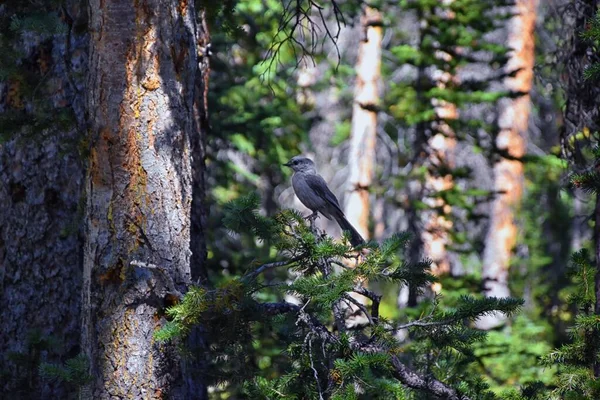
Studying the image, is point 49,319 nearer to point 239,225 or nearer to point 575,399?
point 239,225

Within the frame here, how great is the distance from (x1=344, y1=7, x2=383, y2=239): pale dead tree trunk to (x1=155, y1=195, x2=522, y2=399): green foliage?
10.3 meters

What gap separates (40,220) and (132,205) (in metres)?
1.83

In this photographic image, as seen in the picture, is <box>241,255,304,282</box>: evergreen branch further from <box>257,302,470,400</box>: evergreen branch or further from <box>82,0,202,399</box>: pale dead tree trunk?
<box>82,0,202,399</box>: pale dead tree trunk

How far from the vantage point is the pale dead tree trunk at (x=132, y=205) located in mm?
5172

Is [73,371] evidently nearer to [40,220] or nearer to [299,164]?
[40,220]

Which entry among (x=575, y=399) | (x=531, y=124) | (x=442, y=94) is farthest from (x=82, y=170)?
(x=531, y=124)

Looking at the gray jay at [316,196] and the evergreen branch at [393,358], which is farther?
the gray jay at [316,196]

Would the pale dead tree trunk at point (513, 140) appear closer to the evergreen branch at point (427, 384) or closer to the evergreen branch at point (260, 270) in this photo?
the evergreen branch at point (427, 384)

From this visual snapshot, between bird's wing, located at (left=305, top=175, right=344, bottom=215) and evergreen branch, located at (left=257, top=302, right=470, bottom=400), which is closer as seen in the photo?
evergreen branch, located at (left=257, top=302, right=470, bottom=400)

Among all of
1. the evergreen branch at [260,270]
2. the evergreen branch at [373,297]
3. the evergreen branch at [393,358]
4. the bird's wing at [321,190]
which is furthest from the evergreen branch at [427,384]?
the bird's wing at [321,190]

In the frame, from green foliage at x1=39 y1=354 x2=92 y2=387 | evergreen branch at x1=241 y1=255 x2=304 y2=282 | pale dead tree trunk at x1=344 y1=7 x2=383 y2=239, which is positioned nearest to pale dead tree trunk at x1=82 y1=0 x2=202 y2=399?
green foliage at x1=39 y1=354 x2=92 y2=387

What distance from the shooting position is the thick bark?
6504 mm

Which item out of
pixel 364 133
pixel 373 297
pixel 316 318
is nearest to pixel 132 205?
pixel 316 318

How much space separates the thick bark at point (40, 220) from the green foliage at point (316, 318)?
5.13 ft
